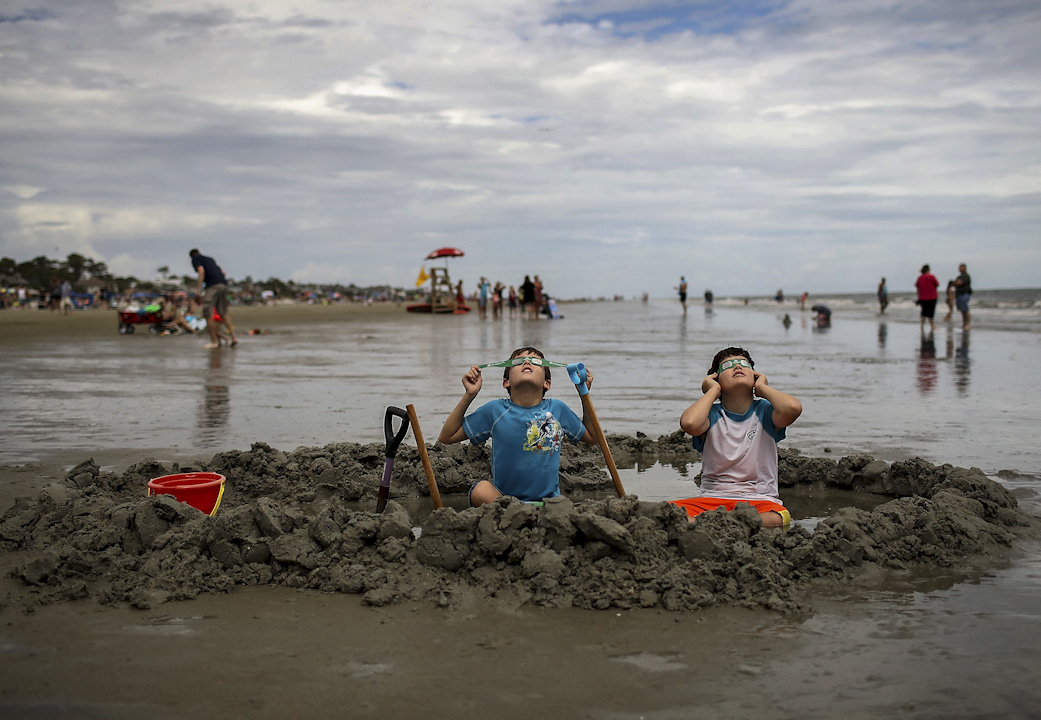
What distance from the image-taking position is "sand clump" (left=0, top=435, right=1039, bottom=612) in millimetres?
3584

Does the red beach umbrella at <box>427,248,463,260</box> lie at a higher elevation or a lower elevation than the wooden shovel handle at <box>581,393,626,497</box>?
higher

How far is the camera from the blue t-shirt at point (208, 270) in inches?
712

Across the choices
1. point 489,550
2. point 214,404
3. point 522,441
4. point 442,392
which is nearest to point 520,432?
point 522,441

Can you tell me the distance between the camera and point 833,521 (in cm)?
417

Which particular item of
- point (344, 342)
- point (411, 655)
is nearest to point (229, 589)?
point (411, 655)

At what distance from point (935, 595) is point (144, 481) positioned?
472 centimetres

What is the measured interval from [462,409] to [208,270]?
1530 cm

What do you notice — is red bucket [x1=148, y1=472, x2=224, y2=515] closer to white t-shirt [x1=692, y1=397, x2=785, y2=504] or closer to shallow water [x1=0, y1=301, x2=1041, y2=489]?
shallow water [x1=0, y1=301, x2=1041, y2=489]

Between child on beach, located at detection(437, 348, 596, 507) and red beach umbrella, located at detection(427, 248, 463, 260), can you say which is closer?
child on beach, located at detection(437, 348, 596, 507)

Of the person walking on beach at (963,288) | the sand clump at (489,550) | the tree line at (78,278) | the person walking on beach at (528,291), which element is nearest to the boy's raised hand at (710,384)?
the sand clump at (489,550)

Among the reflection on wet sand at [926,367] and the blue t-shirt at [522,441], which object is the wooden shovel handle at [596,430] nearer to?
the blue t-shirt at [522,441]

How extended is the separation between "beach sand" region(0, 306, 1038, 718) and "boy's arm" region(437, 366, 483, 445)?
0.69 metres

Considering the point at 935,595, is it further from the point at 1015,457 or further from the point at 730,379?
the point at 1015,457

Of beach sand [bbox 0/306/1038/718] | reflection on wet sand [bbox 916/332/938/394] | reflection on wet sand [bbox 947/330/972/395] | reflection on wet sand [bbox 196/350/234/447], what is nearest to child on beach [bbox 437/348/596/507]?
beach sand [bbox 0/306/1038/718]
